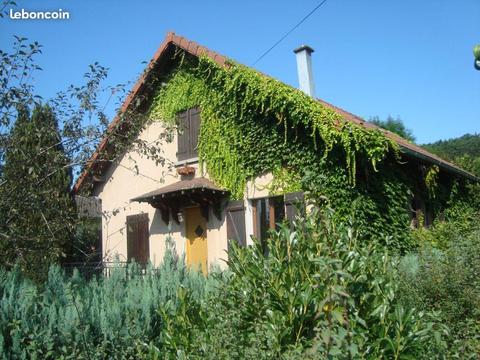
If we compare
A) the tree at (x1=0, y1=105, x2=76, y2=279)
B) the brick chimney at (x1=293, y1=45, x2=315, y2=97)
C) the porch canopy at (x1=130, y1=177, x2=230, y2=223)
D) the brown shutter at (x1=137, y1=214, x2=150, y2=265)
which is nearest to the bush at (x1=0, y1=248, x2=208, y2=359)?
the tree at (x1=0, y1=105, x2=76, y2=279)

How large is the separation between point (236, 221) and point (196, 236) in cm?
160

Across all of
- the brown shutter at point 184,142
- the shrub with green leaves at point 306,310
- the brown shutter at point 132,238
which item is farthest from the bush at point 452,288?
the brown shutter at point 132,238

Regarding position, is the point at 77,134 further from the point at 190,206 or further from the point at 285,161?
the point at 190,206

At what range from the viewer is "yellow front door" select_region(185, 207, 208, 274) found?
37.3 ft

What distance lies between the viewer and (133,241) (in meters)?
13.1

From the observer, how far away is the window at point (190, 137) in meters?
11.9

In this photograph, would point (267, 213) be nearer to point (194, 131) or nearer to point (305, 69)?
point (194, 131)

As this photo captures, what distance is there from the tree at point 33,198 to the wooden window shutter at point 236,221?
5151 mm

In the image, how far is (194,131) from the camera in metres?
11.9

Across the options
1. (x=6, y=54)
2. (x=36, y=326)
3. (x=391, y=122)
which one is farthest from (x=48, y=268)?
(x=391, y=122)

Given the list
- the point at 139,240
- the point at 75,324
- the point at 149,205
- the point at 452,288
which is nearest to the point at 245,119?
the point at 149,205

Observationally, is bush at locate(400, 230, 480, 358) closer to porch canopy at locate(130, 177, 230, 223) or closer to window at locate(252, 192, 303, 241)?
window at locate(252, 192, 303, 241)

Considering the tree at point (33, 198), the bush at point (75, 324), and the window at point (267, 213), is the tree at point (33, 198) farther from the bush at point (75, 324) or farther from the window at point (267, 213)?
the window at point (267, 213)

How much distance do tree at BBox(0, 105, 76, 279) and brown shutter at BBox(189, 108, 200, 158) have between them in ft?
20.3
